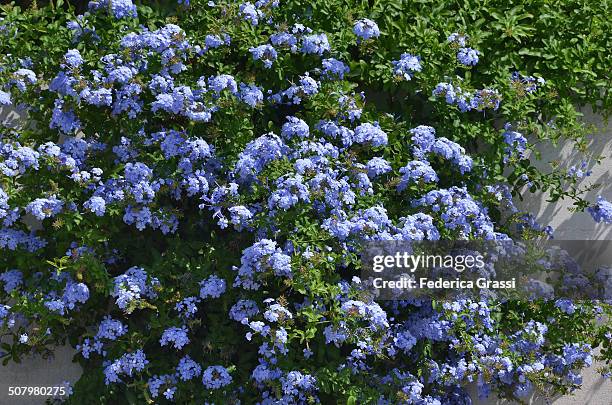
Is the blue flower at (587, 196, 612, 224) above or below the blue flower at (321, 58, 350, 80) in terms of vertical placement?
below

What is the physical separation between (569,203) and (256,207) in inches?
61.2

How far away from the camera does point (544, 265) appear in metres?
4.75

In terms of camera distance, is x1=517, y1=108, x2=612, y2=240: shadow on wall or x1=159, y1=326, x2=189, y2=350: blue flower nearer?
x1=159, y1=326, x2=189, y2=350: blue flower

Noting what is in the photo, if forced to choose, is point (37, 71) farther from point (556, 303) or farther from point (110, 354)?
point (556, 303)

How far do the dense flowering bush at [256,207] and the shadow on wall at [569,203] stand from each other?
4.4 inches

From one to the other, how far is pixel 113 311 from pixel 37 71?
113cm

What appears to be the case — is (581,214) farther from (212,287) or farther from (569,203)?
(212,287)

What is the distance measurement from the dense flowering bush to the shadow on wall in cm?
11

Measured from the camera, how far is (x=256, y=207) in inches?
174

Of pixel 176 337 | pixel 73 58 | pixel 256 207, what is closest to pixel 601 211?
pixel 256 207

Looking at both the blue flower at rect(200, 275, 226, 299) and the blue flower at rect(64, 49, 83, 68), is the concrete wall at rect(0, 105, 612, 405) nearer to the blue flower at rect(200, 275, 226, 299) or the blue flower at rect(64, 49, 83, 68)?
the blue flower at rect(64, 49, 83, 68)

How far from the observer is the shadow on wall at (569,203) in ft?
16.3

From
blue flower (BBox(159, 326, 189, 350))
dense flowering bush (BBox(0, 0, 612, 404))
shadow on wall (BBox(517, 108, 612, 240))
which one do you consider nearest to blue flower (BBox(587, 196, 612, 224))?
dense flowering bush (BBox(0, 0, 612, 404))

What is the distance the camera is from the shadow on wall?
4969 mm
